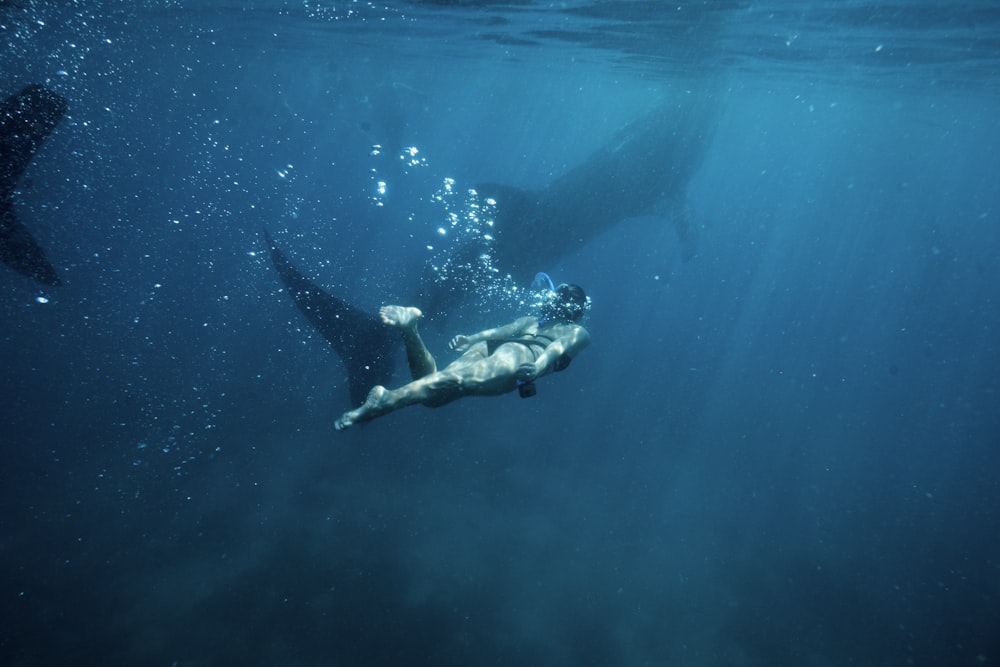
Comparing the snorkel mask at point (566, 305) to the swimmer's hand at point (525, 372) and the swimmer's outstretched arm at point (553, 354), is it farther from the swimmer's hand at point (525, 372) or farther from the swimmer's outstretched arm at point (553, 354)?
the swimmer's hand at point (525, 372)

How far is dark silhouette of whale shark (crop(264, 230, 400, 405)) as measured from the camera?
315 inches

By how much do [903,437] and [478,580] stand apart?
943 inches

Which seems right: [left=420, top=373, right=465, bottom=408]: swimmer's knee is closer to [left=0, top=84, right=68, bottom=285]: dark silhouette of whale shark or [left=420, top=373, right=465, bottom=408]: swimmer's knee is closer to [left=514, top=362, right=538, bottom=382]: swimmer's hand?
[left=514, top=362, right=538, bottom=382]: swimmer's hand

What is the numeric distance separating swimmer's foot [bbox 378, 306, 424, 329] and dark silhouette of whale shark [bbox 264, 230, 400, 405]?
3192mm

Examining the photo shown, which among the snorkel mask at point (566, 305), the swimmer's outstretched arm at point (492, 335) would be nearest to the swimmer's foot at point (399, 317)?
the swimmer's outstretched arm at point (492, 335)

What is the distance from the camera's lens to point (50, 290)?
2816 centimetres

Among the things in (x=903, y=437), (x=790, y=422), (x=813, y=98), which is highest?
(x=813, y=98)

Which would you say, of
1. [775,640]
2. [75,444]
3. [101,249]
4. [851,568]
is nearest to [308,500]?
[75,444]

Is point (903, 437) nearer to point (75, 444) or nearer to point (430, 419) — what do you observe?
point (430, 419)

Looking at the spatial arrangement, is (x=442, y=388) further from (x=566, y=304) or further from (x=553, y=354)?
(x=566, y=304)

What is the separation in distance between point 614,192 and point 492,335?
11.2 meters

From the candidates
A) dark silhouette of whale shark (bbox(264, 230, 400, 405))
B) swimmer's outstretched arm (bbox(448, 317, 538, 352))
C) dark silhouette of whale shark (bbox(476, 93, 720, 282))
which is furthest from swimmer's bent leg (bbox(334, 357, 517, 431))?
dark silhouette of whale shark (bbox(476, 93, 720, 282))

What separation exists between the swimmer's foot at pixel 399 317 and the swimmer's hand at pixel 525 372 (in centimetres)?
122

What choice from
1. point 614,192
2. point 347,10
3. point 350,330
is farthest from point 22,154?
point 614,192
